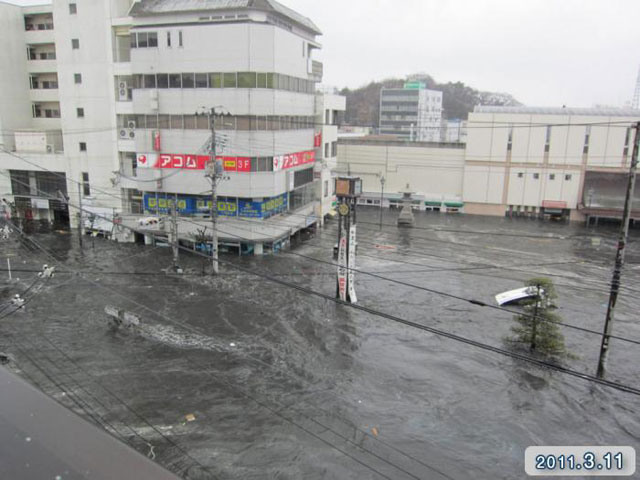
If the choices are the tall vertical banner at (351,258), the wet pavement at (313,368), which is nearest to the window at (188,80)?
the wet pavement at (313,368)

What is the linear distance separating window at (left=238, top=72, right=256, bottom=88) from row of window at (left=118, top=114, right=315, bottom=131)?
5.88 ft

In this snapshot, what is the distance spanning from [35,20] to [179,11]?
16782 mm

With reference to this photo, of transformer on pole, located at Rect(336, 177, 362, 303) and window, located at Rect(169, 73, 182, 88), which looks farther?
window, located at Rect(169, 73, 182, 88)

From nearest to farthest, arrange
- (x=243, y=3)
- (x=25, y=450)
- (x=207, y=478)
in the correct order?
(x=25, y=450), (x=207, y=478), (x=243, y=3)

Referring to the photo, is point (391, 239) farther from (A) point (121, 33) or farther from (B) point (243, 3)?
(A) point (121, 33)

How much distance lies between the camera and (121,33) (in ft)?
113

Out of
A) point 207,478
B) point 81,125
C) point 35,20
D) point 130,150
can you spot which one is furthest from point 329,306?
point 35,20

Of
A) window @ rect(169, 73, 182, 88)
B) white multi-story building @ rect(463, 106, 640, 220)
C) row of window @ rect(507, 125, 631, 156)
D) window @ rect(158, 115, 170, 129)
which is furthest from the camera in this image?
white multi-story building @ rect(463, 106, 640, 220)

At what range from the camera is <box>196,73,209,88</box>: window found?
31.1 metres

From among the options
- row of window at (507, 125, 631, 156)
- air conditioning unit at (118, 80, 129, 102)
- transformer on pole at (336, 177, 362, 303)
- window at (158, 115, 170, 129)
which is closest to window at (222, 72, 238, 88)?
window at (158, 115, 170, 129)

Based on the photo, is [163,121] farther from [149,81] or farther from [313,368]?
[313,368]

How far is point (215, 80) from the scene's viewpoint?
30.9 meters

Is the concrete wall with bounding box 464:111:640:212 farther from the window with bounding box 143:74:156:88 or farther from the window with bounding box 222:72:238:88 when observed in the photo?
the window with bounding box 143:74:156:88

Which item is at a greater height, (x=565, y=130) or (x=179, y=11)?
(x=179, y=11)
